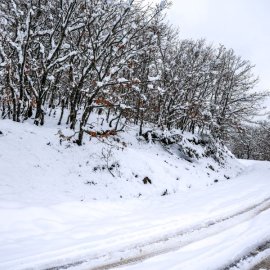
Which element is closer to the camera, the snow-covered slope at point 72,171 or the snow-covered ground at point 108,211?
the snow-covered ground at point 108,211

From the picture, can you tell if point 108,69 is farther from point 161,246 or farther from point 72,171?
point 161,246

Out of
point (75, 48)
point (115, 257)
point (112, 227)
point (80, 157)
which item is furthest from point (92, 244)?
point (75, 48)

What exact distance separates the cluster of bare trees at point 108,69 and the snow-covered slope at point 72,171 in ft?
3.62

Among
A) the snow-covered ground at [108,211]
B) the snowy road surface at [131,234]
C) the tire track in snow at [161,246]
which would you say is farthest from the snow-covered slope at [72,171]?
the tire track in snow at [161,246]

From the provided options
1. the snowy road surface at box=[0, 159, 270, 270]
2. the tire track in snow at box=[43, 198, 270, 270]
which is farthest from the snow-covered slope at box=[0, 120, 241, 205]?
the tire track in snow at box=[43, 198, 270, 270]

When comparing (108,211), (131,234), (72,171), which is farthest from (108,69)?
(131,234)

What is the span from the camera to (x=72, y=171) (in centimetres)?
1142

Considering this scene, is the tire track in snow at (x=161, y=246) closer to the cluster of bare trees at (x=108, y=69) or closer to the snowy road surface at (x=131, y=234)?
the snowy road surface at (x=131, y=234)

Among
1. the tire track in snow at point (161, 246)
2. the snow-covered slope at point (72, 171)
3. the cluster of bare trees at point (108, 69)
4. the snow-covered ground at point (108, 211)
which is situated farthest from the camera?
the cluster of bare trees at point (108, 69)

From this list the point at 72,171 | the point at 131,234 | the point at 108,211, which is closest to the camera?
the point at 131,234

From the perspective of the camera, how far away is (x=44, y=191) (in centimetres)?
972

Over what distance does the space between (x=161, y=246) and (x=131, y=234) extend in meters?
0.82

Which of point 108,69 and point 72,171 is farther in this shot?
point 108,69

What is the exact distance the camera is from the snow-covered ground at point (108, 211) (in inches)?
215
